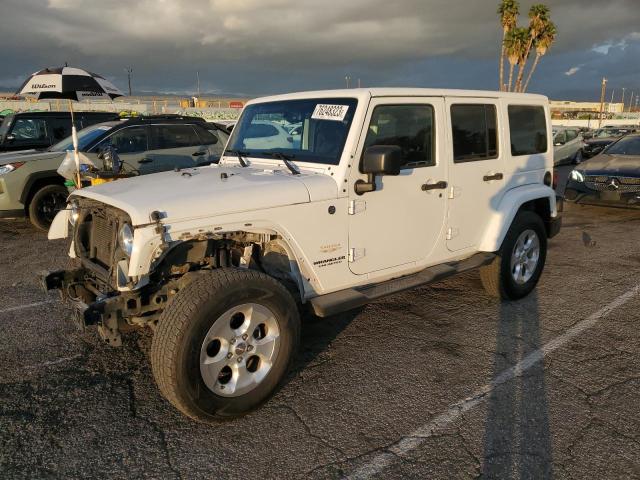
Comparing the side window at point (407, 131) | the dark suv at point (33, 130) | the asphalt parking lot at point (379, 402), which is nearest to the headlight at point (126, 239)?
the asphalt parking lot at point (379, 402)

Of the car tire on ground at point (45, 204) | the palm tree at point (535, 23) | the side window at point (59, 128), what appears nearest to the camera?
the car tire on ground at point (45, 204)

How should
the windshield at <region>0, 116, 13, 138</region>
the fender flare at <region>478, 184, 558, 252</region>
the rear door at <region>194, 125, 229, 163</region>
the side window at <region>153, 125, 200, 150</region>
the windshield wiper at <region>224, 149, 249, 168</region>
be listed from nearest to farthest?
1. the windshield wiper at <region>224, 149, 249, 168</region>
2. the fender flare at <region>478, 184, 558, 252</region>
3. the side window at <region>153, 125, 200, 150</region>
4. the rear door at <region>194, 125, 229, 163</region>
5. the windshield at <region>0, 116, 13, 138</region>

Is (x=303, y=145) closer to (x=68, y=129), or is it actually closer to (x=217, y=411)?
(x=217, y=411)

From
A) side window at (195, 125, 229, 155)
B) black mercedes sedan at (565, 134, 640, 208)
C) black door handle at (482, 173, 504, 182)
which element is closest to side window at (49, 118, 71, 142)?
side window at (195, 125, 229, 155)

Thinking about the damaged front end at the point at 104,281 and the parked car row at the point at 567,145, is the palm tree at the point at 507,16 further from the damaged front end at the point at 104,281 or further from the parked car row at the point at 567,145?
the damaged front end at the point at 104,281

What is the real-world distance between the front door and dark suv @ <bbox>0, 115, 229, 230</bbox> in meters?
4.87

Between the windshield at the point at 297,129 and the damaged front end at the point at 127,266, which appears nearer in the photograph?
the damaged front end at the point at 127,266

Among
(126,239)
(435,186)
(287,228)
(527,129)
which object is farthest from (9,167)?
(527,129)

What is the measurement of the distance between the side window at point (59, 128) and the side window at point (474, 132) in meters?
9.19

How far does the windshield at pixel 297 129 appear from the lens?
3.67 metres

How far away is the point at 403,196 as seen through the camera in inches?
153

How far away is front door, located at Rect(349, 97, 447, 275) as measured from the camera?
3674mm

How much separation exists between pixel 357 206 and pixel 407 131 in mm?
823

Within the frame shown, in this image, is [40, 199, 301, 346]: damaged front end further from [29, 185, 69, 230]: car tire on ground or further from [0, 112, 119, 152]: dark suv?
[0, 112, 119, 152]: dark suv
